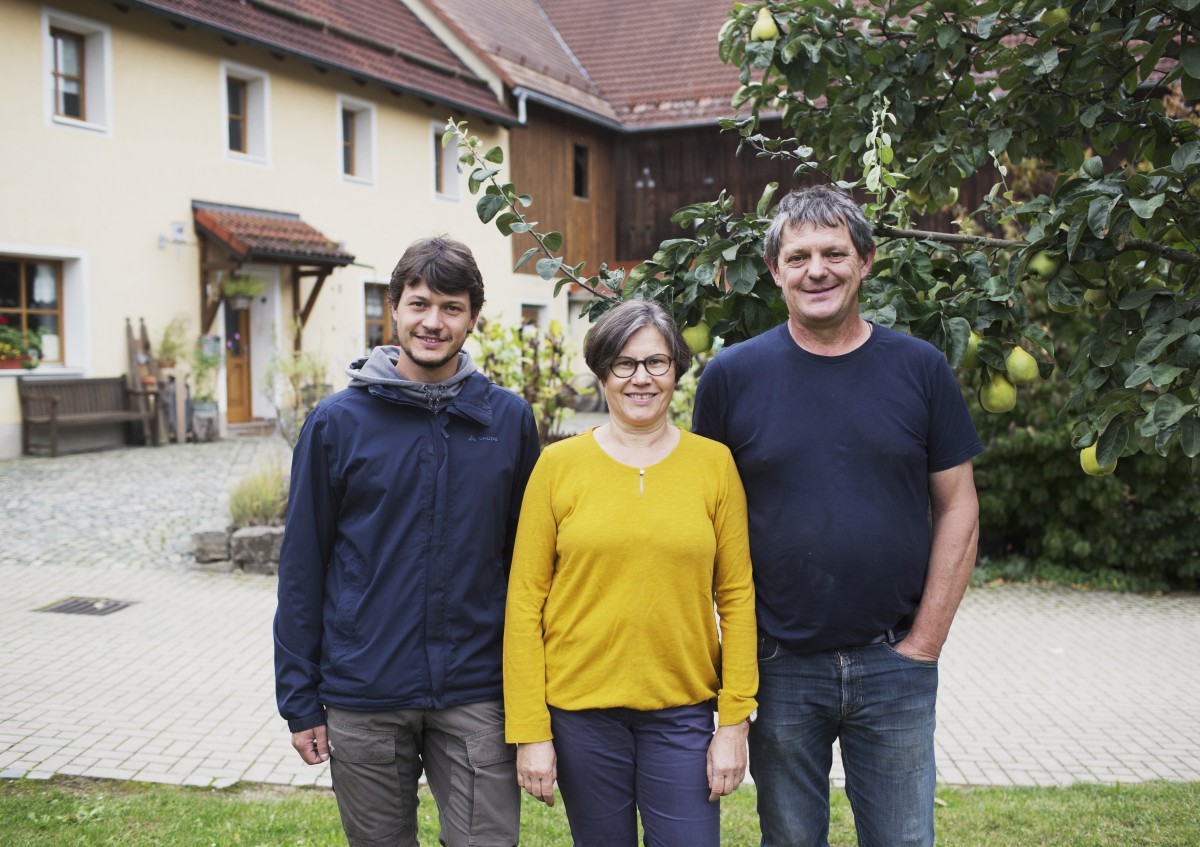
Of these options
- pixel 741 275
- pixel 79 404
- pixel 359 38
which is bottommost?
pixel 79 404

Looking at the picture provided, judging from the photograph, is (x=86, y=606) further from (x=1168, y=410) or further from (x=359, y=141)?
(x=359, y=141)

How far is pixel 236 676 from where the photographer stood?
6043mm

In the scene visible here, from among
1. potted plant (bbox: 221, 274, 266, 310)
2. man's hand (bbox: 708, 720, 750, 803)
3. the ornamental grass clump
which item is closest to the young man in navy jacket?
man's hand (bbox: 708, 720, 750, 803)

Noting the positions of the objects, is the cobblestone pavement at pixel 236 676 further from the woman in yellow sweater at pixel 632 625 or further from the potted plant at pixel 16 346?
the potted plant at pixel 16 346

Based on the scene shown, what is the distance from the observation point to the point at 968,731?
542 cm

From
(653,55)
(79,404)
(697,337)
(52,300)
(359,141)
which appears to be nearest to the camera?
(697,337)

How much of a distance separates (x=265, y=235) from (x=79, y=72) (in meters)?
3.33

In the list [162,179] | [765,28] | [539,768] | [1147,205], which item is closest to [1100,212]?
[1147,205]

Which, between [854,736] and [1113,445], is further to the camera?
[854,736]

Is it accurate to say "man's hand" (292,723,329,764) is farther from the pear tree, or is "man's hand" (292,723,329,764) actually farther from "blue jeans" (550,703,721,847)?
the pear tree

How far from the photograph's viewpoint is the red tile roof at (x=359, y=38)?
1683 centimetres

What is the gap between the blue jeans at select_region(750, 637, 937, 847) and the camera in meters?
2.64

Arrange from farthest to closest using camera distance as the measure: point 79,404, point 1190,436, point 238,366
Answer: point 238,366 → point 79,404 → point 1190,436

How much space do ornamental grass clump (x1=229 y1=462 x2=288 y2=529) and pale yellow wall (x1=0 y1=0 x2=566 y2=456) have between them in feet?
17.4
